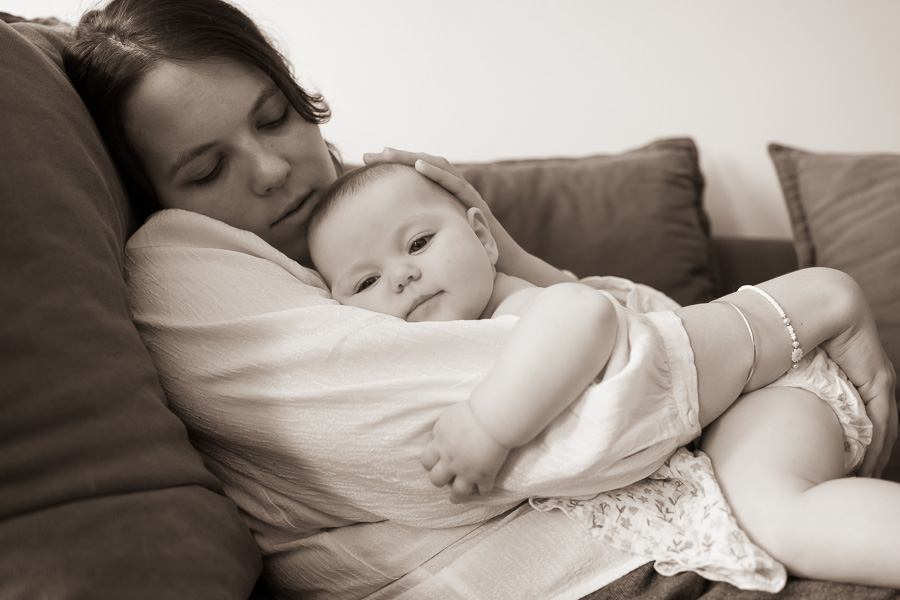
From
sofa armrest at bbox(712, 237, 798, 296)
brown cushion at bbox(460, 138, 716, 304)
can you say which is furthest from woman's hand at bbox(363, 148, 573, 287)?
sofa armrest at bbox(712, 237, 798, 296)

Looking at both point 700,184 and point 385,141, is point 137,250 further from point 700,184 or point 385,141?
point 700,184

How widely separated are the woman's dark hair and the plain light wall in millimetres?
754

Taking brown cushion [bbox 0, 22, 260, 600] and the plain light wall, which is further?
the plain light wall

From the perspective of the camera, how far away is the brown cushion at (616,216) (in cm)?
160

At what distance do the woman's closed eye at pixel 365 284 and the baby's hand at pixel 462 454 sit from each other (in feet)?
0.86

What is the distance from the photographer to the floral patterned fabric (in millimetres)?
724

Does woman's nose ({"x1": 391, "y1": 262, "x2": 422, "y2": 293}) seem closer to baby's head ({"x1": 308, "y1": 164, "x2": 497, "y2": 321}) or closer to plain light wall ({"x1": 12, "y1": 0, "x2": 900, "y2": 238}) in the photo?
baby's head ({"x1": 308, "y1": 164, "x2": 497, "y2": 321})

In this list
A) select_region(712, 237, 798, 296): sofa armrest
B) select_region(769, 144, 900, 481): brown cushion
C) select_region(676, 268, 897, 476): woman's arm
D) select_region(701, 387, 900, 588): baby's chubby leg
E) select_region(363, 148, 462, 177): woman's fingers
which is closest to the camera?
select_region(701, 387, 900, 588): baby's chubby leg

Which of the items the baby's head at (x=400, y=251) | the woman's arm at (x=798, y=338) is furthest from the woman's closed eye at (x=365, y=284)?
the woman's arm at (x=798, y=338)

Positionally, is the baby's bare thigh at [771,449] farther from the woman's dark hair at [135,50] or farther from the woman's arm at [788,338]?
the woman's dark hair at [135,50]

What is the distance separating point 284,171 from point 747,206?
57.1 inches

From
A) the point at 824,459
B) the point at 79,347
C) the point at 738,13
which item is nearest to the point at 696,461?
the point at 824,459

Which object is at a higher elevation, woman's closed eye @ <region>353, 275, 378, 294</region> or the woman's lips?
the woman's lips

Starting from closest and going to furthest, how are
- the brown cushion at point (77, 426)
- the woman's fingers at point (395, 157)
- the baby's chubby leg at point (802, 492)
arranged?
the brown cushion at point (77, 426) → the baby's chubby leg at point (802, 492) → the woman's fingers at point (395, 157)
